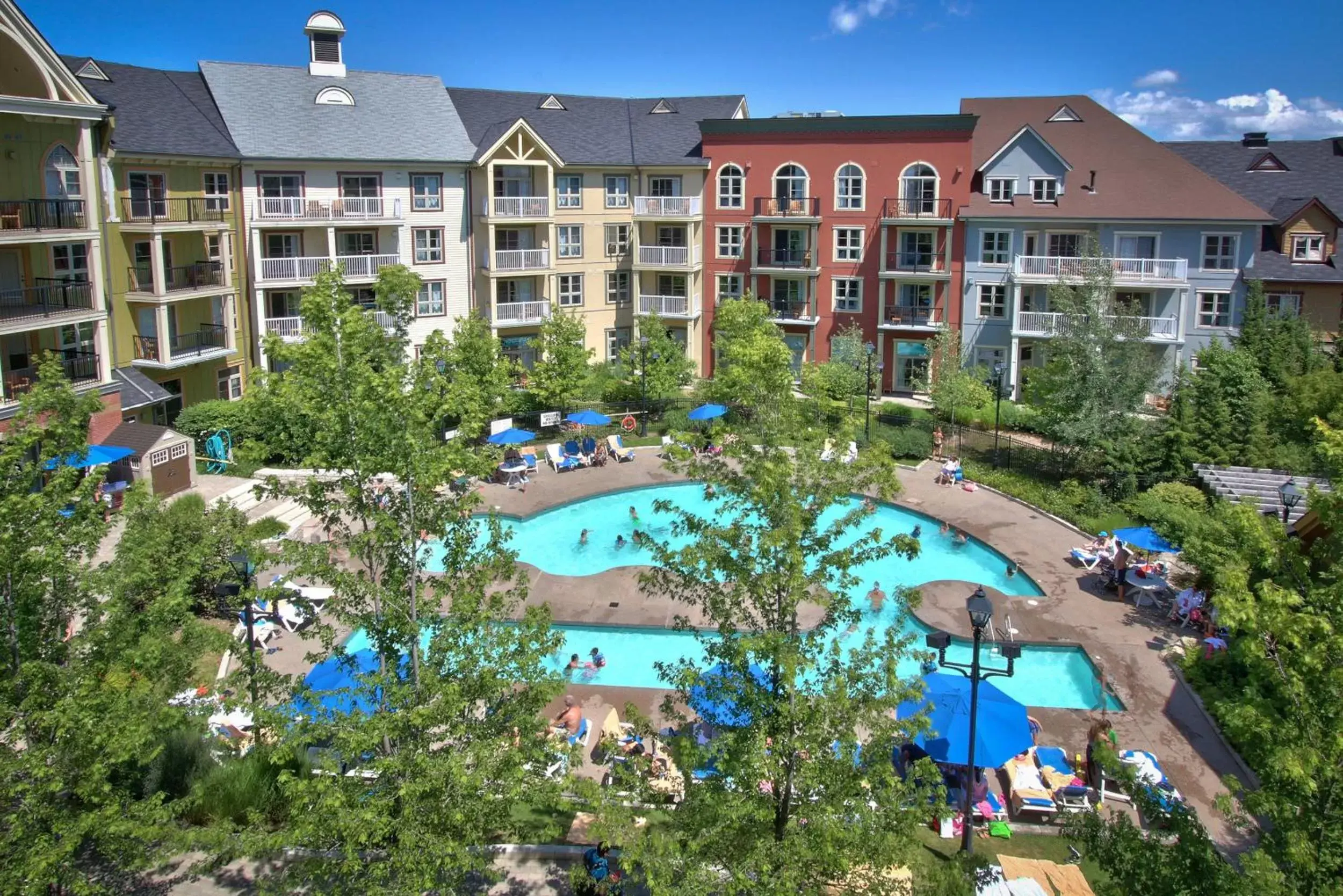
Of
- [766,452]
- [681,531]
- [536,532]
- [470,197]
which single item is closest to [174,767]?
[681,531]

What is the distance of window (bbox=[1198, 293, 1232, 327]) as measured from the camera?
4309 cm

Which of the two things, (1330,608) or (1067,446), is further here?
(1067,446)

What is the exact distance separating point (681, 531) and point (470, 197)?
116 feet

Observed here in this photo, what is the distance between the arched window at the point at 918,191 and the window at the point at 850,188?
1817 mm

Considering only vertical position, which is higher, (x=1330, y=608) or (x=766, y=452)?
(x=766, y=452)

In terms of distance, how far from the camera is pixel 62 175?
104 ft

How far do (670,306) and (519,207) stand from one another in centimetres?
831

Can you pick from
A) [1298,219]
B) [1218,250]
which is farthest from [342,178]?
[1298,219]

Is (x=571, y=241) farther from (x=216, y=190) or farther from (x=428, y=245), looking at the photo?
(x=216, y=190)

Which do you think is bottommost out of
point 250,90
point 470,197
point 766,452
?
point 766,452

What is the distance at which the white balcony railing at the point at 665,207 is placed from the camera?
48.0m

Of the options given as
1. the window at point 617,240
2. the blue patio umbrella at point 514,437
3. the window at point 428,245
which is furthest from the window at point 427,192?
the blue patio umbrella at point 514,437

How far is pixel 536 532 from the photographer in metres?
32.0

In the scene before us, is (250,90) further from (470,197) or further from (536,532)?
(536,532)
